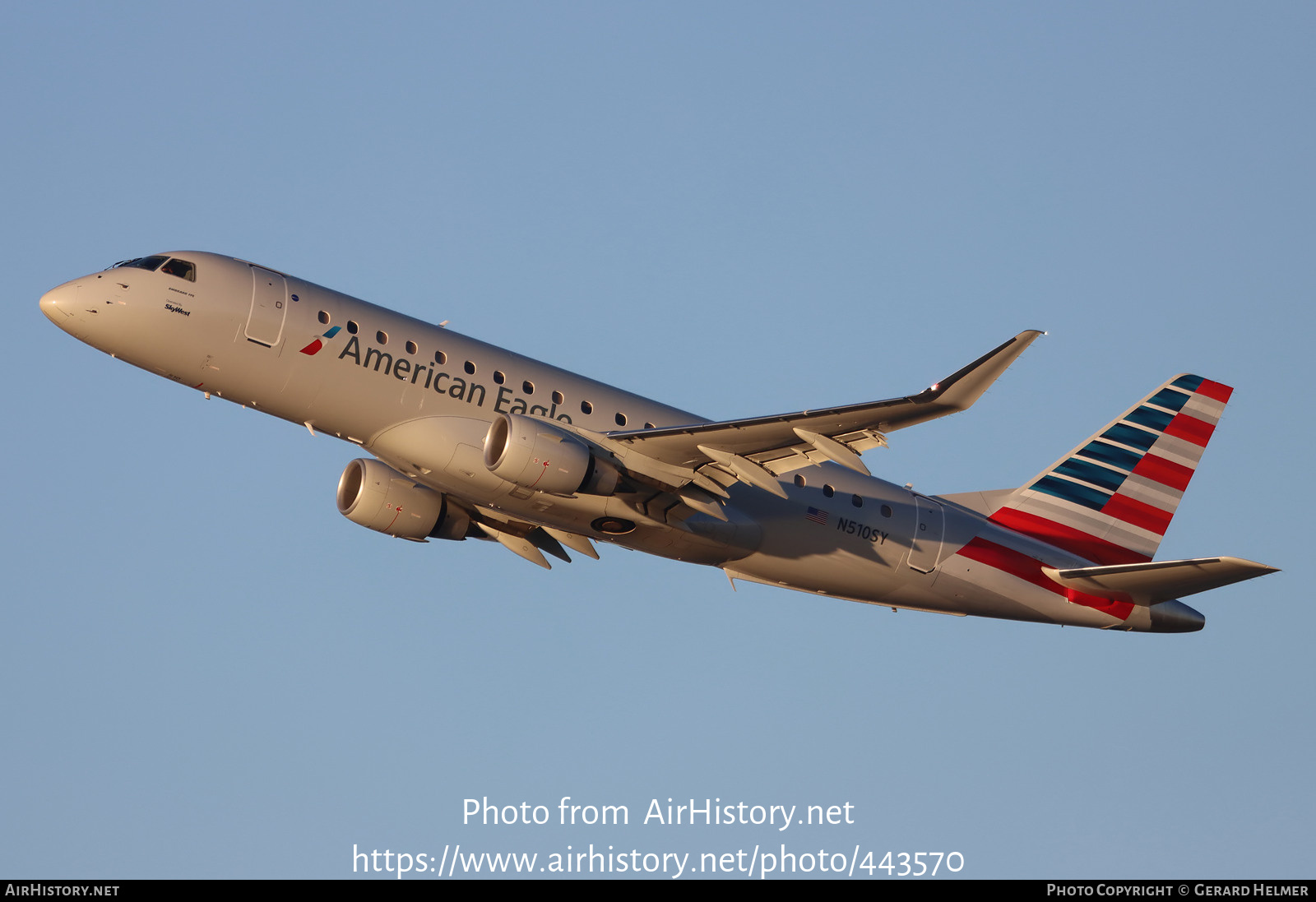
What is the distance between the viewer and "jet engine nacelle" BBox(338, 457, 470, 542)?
3869 centimetres

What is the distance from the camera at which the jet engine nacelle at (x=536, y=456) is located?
32.9 metres

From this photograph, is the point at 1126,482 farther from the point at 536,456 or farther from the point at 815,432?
the point at 536,456

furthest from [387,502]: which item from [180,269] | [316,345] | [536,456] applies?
[180,269]

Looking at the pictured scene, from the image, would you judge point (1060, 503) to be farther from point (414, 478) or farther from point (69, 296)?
point (69, 296)

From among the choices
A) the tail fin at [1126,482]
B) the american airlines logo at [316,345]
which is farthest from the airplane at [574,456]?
the tail fin at [1126,482]

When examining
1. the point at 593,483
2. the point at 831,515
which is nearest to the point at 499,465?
the point at 593,483

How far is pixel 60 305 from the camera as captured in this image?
3406cm

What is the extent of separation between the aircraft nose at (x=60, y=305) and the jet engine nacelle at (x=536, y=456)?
1053cm

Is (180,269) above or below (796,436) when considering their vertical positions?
above

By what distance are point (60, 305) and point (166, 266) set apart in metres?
2.62

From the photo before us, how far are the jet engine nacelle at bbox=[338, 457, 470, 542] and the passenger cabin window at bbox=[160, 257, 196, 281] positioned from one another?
23.4 feet

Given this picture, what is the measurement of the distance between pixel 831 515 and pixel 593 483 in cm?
762

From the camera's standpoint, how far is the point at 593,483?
3422 cm

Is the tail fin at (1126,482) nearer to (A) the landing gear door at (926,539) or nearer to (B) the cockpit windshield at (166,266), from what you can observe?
(A) the landing gear door at (926,539)
